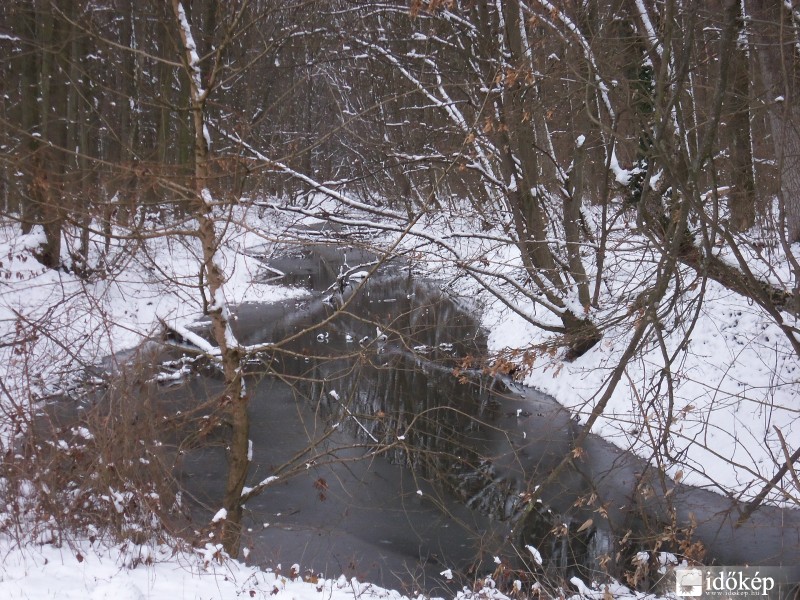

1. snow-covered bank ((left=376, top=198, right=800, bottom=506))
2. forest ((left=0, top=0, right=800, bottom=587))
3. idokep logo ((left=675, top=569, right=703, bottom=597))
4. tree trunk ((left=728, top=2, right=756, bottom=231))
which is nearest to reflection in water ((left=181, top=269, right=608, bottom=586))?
forest ((left=0, top=0, right=800, bottom=587))

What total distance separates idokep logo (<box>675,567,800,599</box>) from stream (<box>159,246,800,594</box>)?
0.30 metres

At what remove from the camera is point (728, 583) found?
533 centimetres

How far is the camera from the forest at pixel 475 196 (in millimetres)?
4723

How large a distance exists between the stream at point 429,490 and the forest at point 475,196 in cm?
35

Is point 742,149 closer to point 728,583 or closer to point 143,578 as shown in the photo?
point 728,583

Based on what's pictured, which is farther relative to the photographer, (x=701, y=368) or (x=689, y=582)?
(x=701, y=368)

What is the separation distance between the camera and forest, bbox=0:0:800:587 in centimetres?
472

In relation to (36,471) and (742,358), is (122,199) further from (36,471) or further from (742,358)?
(742,358)

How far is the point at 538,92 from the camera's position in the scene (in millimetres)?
9586

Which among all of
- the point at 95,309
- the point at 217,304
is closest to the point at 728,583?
the point at 217,304

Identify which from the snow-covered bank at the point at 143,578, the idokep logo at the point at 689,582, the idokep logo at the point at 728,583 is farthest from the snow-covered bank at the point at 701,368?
the snow-covered bank at the point at 143,578

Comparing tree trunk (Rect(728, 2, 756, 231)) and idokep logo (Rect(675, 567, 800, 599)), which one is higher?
tree trunk (Rect(728, 2, 756, 231))

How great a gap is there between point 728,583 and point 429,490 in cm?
425

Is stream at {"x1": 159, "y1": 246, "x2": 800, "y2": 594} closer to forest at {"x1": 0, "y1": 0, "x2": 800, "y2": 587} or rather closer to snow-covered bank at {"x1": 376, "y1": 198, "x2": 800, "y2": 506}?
forest at {"x1": 0, "y1": 0, "x2": 800, "y2": 587}
